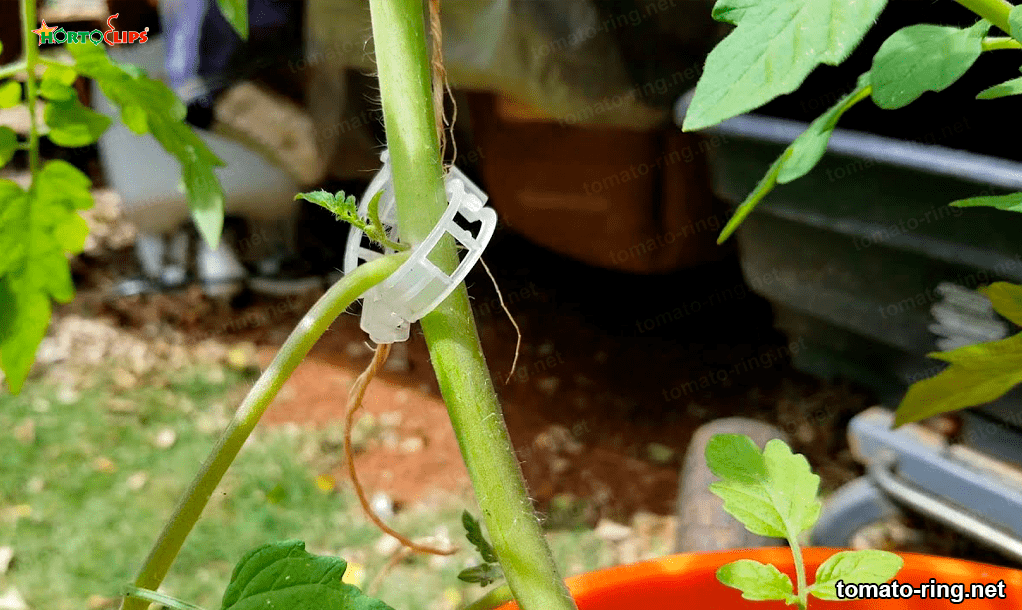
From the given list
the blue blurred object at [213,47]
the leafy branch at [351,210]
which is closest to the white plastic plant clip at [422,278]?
the leafy branch at [351,210]

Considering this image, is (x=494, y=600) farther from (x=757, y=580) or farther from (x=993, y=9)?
(x=993, y=9)

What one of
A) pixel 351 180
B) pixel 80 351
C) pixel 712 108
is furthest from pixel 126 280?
pixel 712 108

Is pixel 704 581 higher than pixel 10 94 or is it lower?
lower

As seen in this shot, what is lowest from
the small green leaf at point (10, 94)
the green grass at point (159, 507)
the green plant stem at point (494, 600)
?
the green grass at point (159, 507)

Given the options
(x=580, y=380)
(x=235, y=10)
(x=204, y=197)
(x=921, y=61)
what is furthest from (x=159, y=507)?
(x=921, y=61)

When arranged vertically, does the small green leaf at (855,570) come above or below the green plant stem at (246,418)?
below

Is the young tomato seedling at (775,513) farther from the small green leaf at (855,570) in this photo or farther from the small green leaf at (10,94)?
the small green leaf at (10,94)

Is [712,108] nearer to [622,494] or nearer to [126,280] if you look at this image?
[622,494]
